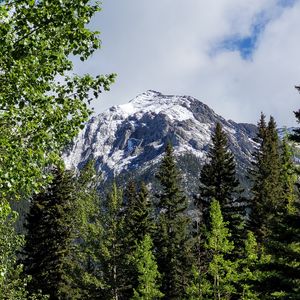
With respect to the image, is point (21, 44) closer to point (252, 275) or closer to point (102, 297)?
point (252, 275)

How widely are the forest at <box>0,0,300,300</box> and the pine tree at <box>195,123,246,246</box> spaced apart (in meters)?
0.10

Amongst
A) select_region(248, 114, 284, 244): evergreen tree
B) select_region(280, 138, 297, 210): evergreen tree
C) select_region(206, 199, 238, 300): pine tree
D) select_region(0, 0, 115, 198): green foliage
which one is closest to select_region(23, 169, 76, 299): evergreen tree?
select_region(206, 199, 238, 300): pine tree

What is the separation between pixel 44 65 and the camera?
866 cm

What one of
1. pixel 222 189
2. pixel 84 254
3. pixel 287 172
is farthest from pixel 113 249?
pixel 287 172

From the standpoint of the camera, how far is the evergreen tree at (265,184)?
144 feet

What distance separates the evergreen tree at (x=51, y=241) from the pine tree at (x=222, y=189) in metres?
12.9

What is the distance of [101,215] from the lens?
4506 cm

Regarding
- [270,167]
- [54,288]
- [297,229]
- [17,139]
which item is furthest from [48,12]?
[270,167]

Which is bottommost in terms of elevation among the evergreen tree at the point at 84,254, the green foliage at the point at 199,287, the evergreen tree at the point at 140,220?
the green foliage at the point at 199,287

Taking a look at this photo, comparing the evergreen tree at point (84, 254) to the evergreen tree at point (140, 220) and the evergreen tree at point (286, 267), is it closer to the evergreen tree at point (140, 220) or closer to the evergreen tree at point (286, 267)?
the evergreen tree at point (140, 220)

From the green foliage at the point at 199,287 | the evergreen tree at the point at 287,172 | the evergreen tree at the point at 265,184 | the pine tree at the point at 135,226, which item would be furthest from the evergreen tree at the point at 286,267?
the pine tree at the point at 135,226

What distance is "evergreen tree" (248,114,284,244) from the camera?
4377 centimetres

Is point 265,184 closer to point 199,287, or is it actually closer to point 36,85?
point 199,287

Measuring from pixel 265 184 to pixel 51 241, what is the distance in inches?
897
